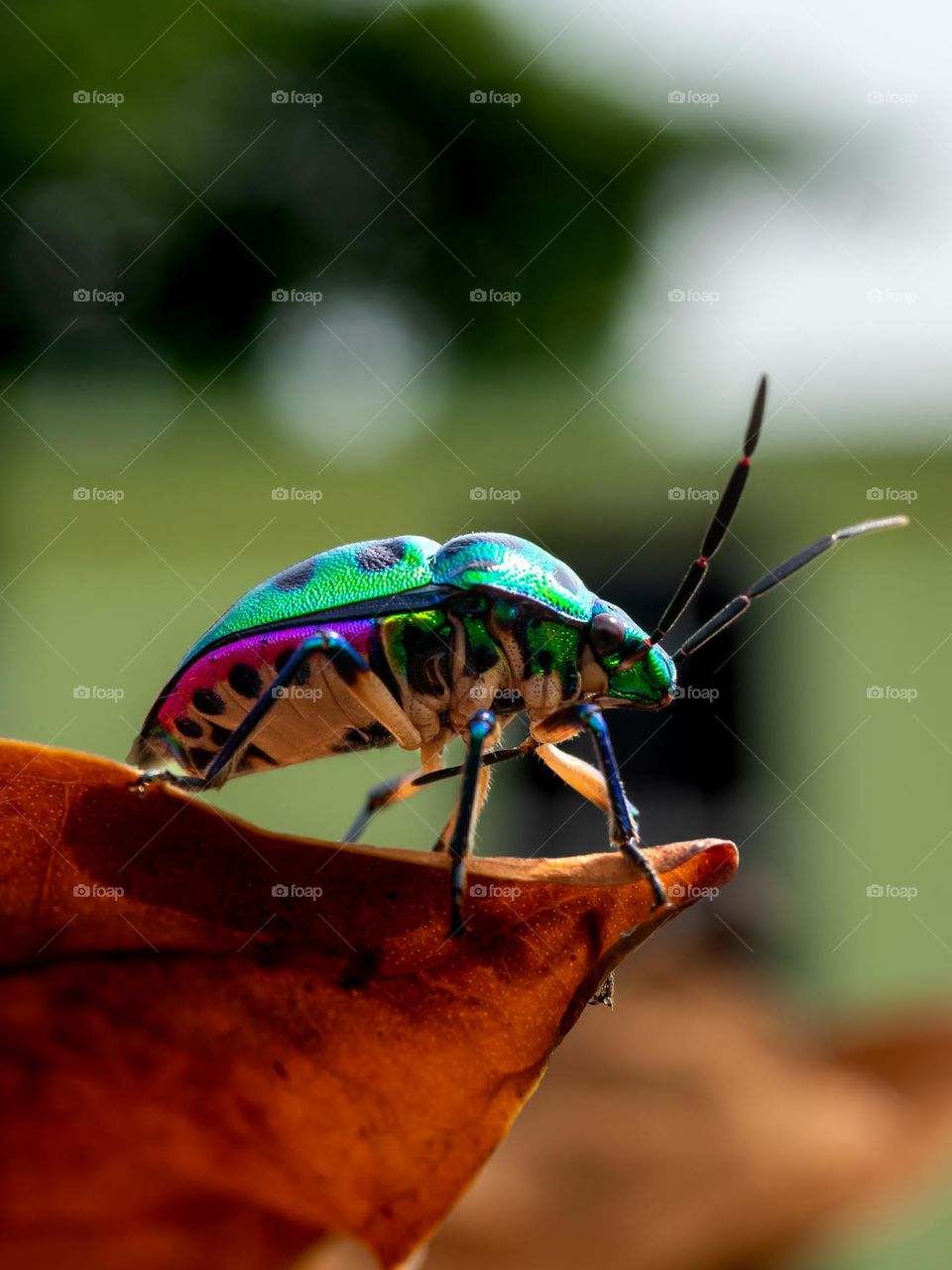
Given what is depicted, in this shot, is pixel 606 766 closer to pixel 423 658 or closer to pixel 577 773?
pixel 577 773

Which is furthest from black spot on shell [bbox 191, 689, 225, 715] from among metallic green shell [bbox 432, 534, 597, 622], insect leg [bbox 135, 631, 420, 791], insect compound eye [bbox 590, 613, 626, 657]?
insect compound eye [bbox 590, 613, 626, 657]

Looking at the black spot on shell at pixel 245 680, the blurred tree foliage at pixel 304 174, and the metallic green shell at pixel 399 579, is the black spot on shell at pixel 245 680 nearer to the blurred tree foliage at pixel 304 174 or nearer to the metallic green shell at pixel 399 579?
the metallic green shell at pixel 399 579

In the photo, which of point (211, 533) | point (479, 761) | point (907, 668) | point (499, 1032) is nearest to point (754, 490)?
point (907, 668)

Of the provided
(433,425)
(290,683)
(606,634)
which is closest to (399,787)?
(290,683)

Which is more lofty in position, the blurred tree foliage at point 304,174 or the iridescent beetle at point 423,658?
the blurred tree foliage at point 304,174

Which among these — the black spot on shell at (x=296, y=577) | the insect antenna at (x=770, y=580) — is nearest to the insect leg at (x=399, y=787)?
the black spot on shell at (x=296, y=577)

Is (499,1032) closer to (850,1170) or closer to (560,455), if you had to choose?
(850,1170)

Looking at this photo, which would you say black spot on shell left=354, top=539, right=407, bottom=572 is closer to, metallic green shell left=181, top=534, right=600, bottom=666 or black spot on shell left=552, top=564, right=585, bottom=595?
metallic green shell left=181, top=534, right=600, bottom=666
